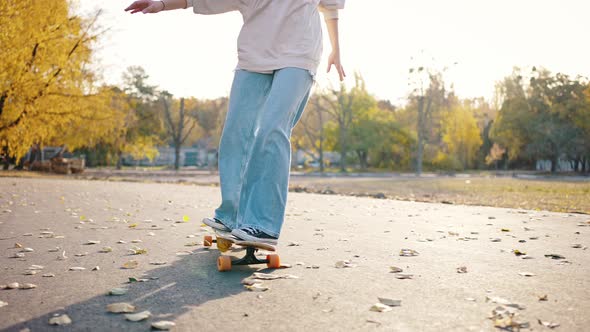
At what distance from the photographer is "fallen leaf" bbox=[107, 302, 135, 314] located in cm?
246

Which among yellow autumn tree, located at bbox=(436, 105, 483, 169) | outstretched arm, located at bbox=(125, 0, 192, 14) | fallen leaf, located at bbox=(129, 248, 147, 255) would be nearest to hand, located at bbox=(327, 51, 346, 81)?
outstretched arm, located at bbox=(125, 0, 192, 14)

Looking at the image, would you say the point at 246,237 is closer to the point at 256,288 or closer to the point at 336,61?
the point at 256,288

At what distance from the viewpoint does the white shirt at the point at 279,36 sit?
3.68 meters

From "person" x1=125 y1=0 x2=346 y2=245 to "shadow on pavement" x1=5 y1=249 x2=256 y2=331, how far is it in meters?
0.34

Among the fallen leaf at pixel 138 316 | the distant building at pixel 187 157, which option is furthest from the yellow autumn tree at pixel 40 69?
the distant building at pixel 187 157

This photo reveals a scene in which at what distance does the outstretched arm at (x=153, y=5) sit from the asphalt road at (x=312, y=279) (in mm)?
1799

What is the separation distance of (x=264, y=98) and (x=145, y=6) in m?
1.07

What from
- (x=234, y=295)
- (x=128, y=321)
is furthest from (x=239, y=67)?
(x=128, y=321)

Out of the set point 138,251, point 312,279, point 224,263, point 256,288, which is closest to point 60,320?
point 256,288

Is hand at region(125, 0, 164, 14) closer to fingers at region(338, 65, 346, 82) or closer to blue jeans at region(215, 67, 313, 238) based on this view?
blue jeans at region(215, 67, 313, 238)

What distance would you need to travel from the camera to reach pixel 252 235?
11.1ft

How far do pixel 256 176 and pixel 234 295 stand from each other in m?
1.02

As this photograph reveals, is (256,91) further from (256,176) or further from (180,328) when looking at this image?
(180,328)

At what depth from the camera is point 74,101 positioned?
17047 millimetres
